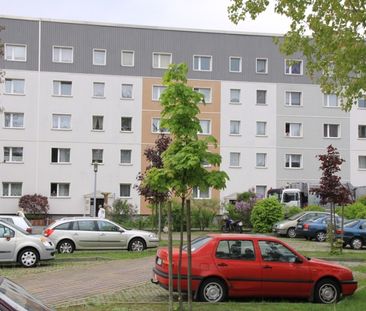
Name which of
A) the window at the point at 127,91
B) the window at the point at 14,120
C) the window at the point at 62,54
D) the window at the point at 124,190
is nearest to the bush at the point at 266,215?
the window at the point at 124,190

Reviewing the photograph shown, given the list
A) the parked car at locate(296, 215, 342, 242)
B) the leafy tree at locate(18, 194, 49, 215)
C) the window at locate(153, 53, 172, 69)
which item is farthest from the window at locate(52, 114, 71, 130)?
the parked car at locate(296, 215, 342, 242)

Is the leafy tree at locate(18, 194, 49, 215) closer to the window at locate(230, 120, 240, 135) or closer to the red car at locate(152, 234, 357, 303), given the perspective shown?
the window at locate(230, 120, 240, 135)

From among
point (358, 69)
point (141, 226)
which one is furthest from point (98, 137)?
point (358, 69)

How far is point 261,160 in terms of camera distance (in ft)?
180

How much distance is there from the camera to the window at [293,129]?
5562 centimetres

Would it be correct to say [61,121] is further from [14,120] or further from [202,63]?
[202,63]

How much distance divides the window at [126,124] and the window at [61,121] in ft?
15.0

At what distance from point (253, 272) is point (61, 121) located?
4162 centimetres

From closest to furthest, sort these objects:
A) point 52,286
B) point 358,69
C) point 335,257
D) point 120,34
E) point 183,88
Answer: point 183,88 < point 358,69 < point 52,286 < point 335,257 < point 120,34

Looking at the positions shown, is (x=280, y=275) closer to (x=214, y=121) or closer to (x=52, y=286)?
(x=52, y=286)

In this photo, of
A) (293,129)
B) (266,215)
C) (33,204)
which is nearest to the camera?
(266,215)

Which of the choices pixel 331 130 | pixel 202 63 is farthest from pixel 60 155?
pixel 331 130

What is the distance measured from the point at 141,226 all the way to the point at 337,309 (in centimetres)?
3008

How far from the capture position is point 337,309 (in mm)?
10836
